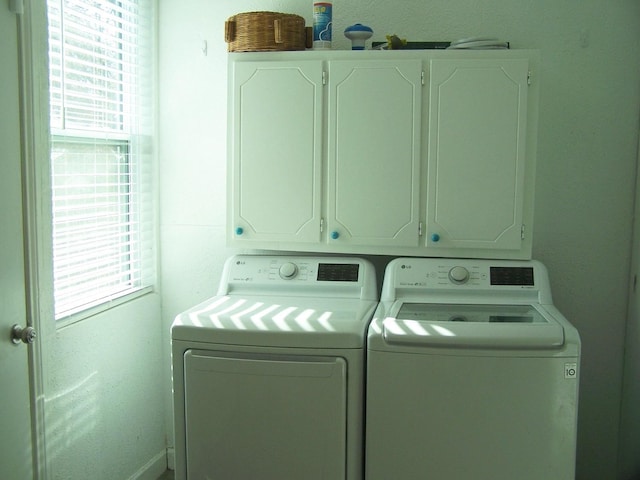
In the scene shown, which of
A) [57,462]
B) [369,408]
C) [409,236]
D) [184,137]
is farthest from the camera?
[184,137]

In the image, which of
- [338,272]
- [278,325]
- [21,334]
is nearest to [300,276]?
[338,272]

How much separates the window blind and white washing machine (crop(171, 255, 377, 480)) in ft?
1.79

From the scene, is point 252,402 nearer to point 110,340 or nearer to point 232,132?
point 110,340

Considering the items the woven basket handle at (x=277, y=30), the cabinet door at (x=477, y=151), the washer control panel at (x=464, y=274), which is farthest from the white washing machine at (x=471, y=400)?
the woven basket handle at (x=277, y=30)

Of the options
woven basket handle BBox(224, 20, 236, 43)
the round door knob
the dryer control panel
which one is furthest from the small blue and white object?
the round door knob

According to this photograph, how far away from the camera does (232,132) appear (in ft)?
9.28

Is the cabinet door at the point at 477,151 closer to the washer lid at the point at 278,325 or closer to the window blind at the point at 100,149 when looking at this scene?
the washer lid at the point at 278,325

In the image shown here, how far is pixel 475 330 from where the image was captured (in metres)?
2.29

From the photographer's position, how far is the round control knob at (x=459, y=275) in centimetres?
269

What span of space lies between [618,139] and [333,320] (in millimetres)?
1509

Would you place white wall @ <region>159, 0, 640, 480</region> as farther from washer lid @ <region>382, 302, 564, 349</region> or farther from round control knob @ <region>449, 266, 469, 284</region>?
washer lid @ <region>382, 302, 564, 349</region>

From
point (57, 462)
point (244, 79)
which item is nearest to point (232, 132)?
point (244, 79)

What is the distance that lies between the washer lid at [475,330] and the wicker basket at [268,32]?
1189mm

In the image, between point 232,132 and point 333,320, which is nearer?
point 333,320
